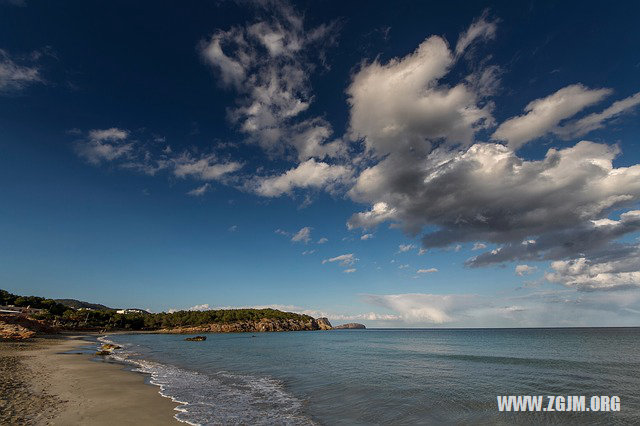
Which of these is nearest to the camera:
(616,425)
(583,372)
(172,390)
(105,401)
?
(616,425)

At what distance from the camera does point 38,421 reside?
13.5 m

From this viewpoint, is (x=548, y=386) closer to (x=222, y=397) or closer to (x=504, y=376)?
(x=504, y=376)

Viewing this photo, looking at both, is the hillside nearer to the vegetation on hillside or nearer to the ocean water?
the vegetation on hillside

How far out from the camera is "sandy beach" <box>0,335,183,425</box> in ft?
47.3

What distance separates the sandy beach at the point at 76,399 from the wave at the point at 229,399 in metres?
1.17

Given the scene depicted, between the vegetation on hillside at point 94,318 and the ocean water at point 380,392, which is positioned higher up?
the ocean water at point 380,392

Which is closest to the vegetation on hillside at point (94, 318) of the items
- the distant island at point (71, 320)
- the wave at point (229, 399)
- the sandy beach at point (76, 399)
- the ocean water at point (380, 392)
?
the distant island at point (71, 320)

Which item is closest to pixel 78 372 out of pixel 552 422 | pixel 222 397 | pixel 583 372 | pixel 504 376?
pixel 222 397

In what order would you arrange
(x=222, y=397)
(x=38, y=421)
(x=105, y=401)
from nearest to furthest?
(x=38, y=421) < (x=105, y=401) < (x=222, y=397)

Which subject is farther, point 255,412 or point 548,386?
point 548,386

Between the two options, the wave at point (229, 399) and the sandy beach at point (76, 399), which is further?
the wave at point (229, 399)

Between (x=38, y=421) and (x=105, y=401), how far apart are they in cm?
499

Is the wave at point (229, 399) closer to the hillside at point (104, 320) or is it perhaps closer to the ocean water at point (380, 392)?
the ocean water at point (380, 392)

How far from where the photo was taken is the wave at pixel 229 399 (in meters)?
16.1
